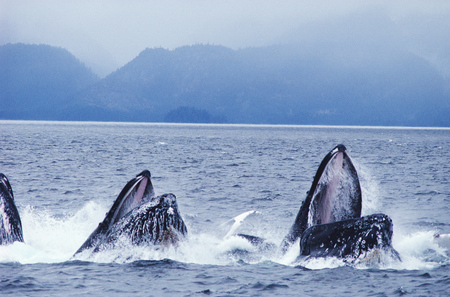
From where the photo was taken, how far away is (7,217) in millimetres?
10570

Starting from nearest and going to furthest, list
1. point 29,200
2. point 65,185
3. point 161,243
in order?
1. point 161,243
2. point 29,200
3. point 65,185

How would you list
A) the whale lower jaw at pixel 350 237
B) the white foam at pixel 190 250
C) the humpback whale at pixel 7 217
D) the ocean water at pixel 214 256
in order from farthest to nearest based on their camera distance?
the white foam at pixel 190 250
the humpback whale at pixel 7 217
the ocean water at pixel 214 256
the whale lower jaw at pixel 350 237

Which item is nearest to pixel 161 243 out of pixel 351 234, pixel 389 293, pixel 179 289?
pixel 179 289

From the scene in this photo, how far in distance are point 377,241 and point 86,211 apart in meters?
10.4

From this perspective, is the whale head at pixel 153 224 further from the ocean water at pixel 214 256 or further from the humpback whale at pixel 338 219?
the humpback whale at pixel 338 219

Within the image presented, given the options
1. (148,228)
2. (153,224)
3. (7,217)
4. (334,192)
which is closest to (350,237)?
(334,192)

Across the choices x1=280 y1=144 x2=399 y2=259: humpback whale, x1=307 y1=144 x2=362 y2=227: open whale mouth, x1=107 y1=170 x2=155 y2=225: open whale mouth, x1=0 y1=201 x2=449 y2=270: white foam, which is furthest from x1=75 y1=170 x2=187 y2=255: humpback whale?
x1=307 y1=144 x2=362 y2=227: open whale mouth

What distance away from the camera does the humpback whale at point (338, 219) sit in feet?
30.9

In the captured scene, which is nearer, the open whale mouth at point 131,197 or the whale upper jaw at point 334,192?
the whale upper jaw at point 334,192

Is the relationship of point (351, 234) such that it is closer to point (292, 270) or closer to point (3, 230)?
point (292, 270)

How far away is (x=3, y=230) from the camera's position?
10.6m

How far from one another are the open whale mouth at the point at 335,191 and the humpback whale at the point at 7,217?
5.83m

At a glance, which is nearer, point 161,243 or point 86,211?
point 161,243

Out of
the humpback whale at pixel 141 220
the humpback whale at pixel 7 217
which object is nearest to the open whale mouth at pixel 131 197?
the humpback whale at pixel 141 220
